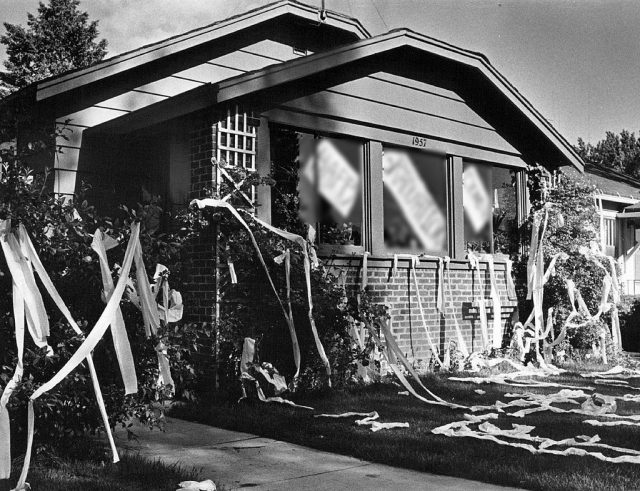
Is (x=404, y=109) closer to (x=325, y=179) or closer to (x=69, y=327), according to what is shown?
(x=325, y=179)

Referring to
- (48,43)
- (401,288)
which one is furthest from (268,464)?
(48,43)

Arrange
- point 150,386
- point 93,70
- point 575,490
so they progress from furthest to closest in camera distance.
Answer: point 93,70 → point 150,386 → point 575,490

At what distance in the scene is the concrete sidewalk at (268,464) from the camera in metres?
5.27

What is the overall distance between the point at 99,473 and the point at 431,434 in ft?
9.20

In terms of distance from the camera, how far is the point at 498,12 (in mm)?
7258

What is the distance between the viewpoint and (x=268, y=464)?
230 inches

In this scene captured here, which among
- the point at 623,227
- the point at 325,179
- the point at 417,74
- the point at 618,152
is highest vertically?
the point at 618,152

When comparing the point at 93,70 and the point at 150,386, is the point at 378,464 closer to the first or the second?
the point at 150,386

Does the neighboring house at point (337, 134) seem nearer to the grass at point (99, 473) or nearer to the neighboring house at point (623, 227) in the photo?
the grass at point (99, 473)

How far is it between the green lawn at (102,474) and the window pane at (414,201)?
565cm

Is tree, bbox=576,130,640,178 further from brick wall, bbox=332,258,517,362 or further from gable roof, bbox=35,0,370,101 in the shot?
gable roof, bbox=35,0,370,101

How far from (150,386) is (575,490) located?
119 inches

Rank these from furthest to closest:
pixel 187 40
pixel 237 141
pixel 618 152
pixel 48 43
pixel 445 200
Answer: pixel 618 152 < pixel 48 43 < pixel 445 200 < pixel 187 40 < pixel 237 141

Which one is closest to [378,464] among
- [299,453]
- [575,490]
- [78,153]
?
[299,453]
